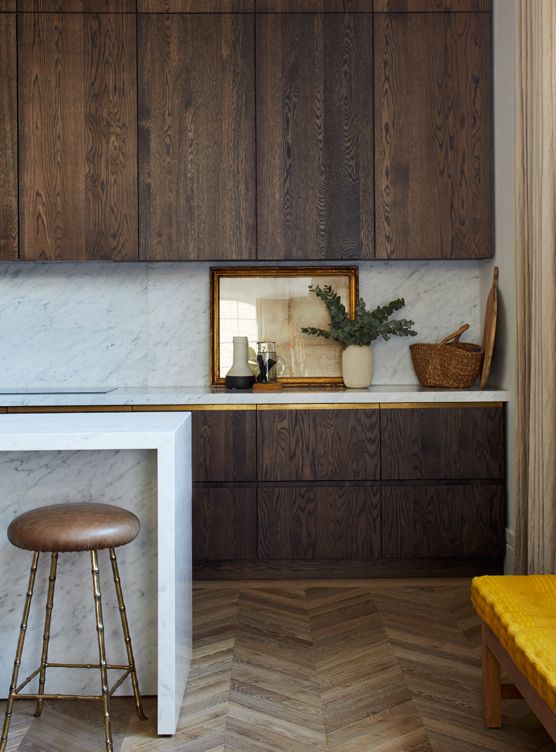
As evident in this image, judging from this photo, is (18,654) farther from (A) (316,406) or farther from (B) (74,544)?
(A) (316,406)

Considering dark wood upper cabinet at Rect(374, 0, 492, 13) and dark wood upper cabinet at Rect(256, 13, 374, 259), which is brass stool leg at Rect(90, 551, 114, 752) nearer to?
dark wood upper cabinet at Rect(256, 13, 374, 259)

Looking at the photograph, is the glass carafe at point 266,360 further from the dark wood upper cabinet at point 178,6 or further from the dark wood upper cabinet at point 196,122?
the dark wood upper cabinet at point 178,6

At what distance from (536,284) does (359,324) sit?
1151 mm

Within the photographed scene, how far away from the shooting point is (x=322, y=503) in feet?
11.8

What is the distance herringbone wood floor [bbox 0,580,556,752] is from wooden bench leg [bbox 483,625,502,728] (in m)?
0.04

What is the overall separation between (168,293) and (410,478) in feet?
5.32

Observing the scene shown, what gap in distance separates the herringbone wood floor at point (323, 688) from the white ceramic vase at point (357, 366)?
108 cm

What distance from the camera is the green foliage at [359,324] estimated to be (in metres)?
3.89

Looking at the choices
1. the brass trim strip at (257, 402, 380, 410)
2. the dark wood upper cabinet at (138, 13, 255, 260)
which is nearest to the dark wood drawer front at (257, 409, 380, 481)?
the brass trim strip at (257, 402, 380, 410)

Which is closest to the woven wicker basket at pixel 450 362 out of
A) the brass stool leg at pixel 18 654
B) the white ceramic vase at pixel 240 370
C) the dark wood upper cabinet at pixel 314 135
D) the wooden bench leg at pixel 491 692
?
the dark wood upper cabinet at pixel 314 135

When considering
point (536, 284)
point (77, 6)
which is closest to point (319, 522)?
point (536, 284)

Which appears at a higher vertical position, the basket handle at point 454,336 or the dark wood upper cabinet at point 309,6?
the dark wood upper cabinet at point 309,6

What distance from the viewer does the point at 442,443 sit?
3.58m

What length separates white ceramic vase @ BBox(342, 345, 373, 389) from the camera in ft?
12.8
